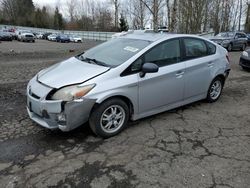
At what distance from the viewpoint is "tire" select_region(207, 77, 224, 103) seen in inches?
223

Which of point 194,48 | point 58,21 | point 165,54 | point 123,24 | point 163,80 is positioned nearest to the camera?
point 163,80

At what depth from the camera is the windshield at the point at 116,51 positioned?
433cm

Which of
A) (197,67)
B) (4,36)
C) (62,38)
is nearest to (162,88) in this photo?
(197,67)

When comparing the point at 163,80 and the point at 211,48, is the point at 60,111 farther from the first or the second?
the point at 211,48

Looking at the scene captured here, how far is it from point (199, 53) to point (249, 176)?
2.79m

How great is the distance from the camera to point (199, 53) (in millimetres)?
5266

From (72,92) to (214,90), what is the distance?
345 cm

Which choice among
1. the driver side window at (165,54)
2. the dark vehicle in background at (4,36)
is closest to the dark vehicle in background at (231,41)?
the driver side window at (165,54)

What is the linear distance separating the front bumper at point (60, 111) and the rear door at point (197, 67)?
2136 mm

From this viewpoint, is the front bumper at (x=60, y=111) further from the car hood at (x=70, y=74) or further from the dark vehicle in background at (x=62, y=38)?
the dark vehicle in background at (x=62, y=38)

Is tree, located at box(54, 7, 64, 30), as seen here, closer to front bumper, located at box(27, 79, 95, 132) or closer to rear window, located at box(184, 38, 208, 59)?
rear window, located at box(184, 38, 208, 59)

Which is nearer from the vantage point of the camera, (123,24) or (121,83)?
(121,83)

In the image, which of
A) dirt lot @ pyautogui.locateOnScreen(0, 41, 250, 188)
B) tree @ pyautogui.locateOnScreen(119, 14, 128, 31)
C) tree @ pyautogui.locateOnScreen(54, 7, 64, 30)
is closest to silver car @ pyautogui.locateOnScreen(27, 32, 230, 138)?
dirt lot @ pyautogui.locateOnScreen(0, 41, 250, 188)

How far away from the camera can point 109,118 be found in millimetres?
4016
